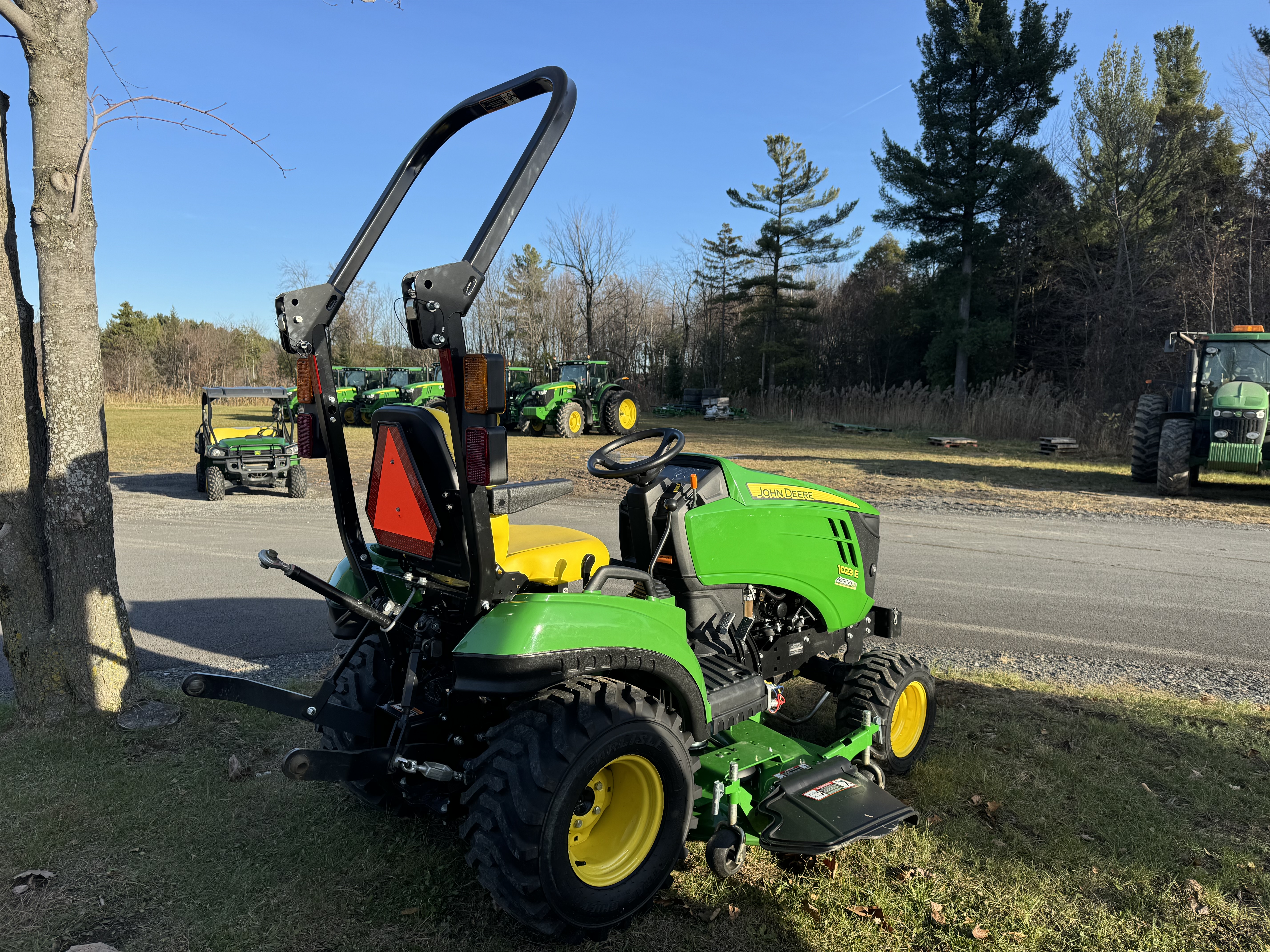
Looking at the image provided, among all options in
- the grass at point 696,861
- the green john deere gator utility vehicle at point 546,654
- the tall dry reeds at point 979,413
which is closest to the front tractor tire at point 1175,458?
the tall dry reeds at point 979,413

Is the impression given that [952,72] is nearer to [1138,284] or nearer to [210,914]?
[1138,284]

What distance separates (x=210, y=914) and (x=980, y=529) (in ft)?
28.8

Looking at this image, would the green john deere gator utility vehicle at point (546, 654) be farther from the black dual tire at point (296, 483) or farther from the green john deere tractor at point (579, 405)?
the green john deere tractor at point (579, 405)

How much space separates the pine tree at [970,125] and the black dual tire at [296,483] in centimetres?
2246

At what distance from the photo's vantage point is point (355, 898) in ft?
8.38

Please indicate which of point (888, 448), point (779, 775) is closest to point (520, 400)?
point (888, 448)

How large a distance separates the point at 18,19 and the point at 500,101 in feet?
7.73

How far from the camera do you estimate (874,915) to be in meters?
2.52

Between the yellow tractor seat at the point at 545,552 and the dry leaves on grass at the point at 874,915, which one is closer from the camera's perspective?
the yellow tractor seat at the point at 545,552

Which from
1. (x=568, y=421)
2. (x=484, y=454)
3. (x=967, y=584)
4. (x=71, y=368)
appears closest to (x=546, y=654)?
(x=484, y=454)

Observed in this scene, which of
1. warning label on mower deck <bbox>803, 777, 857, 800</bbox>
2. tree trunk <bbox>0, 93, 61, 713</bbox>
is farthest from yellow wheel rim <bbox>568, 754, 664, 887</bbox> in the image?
tree trunk <bbox>0, 93, 61, 713</bbox>

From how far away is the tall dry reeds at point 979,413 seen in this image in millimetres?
18844

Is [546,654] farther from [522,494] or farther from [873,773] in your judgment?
[873,773]

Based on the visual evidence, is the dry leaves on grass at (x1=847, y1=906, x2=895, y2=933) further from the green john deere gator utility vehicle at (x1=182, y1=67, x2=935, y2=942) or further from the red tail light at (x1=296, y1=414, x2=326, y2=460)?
the red tail light at (x1=296, y1=414, x2=326, y2=460)
